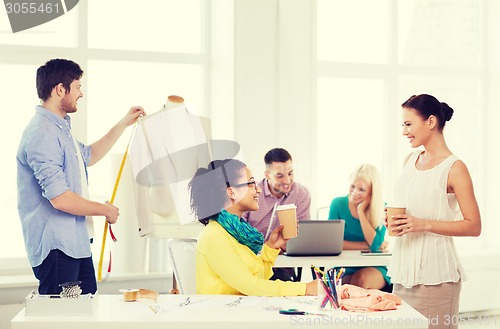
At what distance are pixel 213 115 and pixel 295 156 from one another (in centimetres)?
69

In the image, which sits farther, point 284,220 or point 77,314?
point 284,220

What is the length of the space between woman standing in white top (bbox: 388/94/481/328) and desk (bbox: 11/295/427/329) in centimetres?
57

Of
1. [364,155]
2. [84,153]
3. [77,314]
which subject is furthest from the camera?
[364,155]

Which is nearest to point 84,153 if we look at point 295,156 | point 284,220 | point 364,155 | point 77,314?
point 284,220

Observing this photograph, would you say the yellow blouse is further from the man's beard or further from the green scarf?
the man's beard

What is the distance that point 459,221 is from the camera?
322 cm

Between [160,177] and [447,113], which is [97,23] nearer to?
[160,177]

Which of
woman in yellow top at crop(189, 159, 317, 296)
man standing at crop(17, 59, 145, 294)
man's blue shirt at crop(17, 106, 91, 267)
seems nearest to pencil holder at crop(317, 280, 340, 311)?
woman in yellow top at crop(189, 159, 317, 296)

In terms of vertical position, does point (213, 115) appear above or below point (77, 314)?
above

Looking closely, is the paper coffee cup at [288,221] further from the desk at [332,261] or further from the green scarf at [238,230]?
the desk at [332,261]

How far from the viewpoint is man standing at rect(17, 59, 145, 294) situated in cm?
315

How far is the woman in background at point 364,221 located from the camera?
15.8 feet

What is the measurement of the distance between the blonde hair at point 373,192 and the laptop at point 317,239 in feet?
1.64

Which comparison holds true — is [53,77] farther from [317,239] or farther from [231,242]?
[317,239]
